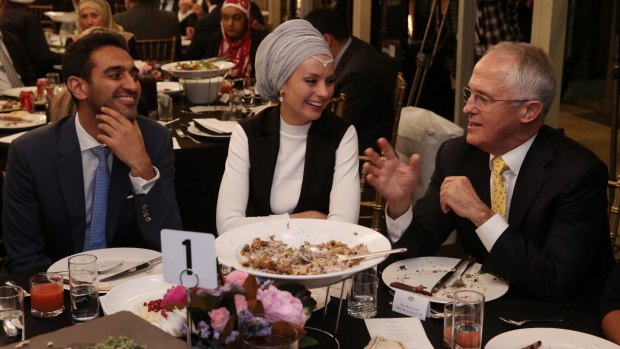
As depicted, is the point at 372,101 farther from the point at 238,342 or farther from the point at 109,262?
the point at 238,342

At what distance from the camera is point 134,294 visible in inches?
79.4

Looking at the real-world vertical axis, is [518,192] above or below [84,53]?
below

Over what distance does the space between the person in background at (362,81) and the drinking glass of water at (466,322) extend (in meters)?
3.00

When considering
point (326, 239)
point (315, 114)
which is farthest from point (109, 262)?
point (315, 114)

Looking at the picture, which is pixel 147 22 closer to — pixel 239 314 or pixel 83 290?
pixel 83 290

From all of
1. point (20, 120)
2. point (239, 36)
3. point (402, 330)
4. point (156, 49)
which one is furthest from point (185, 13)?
point (402, 330)

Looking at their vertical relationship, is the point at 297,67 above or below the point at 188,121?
above

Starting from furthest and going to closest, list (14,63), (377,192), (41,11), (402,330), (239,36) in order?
(41,11)
(239,36)
(14,63)
(377,192)
(402,330)

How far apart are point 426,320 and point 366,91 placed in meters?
3.03

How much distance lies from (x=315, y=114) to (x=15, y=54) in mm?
4127

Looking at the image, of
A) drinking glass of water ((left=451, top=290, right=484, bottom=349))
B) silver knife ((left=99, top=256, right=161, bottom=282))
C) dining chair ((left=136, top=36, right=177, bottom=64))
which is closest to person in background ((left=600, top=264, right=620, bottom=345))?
drinking glass of water ((left=451, top=290, right=484, bottom=349))

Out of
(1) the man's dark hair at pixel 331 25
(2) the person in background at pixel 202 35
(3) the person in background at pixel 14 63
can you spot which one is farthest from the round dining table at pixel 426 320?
(2) the person in background at pixel 202 35

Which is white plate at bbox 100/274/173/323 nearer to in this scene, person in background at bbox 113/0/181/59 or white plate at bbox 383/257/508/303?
white plate at bbox 383/257/508/303

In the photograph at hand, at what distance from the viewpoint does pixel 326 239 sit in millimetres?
2111
